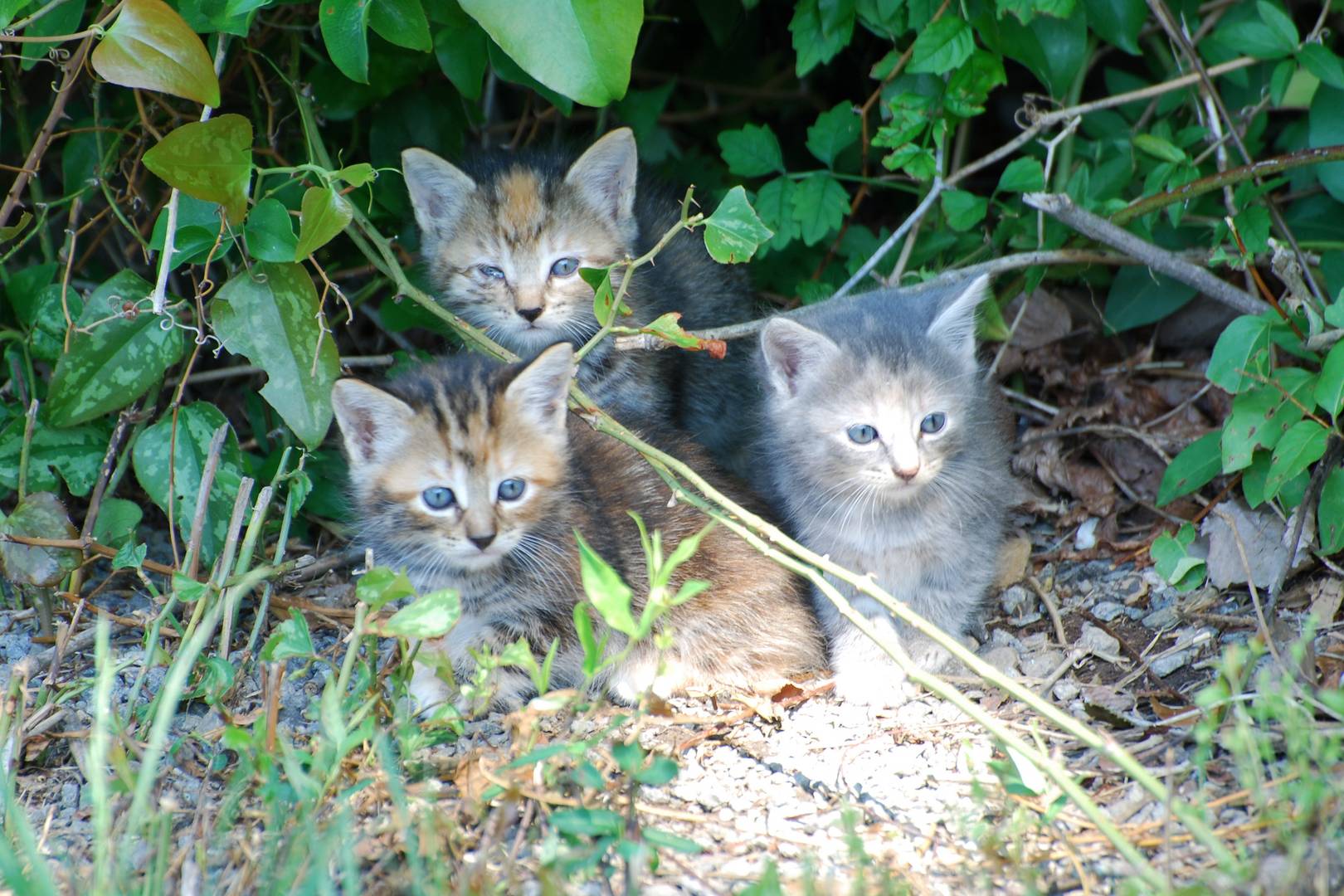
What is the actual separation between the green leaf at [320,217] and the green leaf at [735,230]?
0.86m

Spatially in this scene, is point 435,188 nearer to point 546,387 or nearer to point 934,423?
point 546,387

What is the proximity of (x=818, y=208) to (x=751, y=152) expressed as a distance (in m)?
0.28

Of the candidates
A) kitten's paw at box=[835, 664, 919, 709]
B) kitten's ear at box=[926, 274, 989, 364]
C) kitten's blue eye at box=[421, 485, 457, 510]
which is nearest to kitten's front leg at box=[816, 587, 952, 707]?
kitten's paw at box=[835, 664, 919, 709]

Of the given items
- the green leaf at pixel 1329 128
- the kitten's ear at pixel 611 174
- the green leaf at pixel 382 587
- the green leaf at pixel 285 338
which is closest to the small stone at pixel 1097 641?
the green leaf at pixel 1329 128

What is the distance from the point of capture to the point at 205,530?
10.8 ft

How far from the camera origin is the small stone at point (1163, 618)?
3.15 metres

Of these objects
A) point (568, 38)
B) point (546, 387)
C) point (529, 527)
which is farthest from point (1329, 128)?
point (529, 527)

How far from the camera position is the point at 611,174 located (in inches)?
152

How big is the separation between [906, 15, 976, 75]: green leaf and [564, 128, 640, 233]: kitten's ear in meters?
0.90

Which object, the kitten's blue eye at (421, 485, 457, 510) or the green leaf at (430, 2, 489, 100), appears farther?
the green leaf at (430, 2, 489, 100)

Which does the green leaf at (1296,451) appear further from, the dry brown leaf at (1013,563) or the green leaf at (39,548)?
the green leaf at (39,548)

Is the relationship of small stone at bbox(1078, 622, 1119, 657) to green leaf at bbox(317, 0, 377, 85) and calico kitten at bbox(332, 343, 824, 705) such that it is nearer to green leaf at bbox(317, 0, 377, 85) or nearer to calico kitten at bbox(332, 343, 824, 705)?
calico kitten at bbox(332, 343, 824, 705)

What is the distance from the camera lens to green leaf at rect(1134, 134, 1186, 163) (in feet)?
→ 11.1

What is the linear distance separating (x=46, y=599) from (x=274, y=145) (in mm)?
1510
